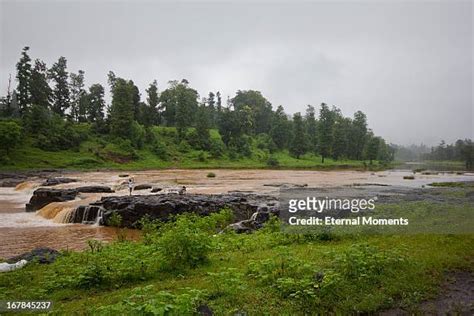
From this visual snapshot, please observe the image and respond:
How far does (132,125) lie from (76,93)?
95.8ft

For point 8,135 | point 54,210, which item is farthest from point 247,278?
point 8,135

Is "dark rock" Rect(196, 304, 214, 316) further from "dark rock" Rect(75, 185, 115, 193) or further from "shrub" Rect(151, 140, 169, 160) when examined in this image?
"shrub" Rect(151, 140, 169, 160)

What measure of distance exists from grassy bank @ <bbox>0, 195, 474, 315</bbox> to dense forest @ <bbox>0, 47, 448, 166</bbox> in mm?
48574

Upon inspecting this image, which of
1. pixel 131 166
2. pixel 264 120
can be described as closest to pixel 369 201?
pixel 131 166

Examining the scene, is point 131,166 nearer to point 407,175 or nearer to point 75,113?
point 75,113

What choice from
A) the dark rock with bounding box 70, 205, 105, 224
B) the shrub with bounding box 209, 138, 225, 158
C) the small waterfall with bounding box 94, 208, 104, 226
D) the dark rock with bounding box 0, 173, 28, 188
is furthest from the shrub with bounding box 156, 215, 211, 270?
the shrub with bounding box 209, 138, 225, 158

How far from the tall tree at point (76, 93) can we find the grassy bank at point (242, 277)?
87.5m

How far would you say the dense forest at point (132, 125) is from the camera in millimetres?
65750

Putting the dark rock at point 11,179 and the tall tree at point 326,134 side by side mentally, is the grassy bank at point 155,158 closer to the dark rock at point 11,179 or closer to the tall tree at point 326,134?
the tall tree at point 326,134

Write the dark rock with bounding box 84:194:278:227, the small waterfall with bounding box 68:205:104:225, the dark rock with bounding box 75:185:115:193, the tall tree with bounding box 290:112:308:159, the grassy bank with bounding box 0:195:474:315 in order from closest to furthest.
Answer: the grassy bank with bounding box 0:195:474:315 → the dark rock with bounding box 84:194:278:227 → the small waterfall with bounding box 68:205:104:225 → the dark rock with bounding box 75:185:115:193 → the tall tree with bounding box 290:112:308:159

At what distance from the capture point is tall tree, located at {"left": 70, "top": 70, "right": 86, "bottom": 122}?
89.4 metres

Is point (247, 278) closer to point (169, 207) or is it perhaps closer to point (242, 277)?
point (242, 277)

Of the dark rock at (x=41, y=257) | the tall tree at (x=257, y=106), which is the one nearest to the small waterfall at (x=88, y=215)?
the dark rock at (x=41, y=257)

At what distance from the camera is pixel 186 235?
916 cm
